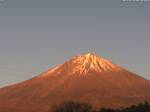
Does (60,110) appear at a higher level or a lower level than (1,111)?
lower

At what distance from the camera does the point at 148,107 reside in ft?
382

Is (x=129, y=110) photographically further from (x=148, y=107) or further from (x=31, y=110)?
(x=31, y=110)

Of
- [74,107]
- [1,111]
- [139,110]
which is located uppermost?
[1,111]

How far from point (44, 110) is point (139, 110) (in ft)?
276

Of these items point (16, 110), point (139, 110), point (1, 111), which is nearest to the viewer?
point (139, 110)

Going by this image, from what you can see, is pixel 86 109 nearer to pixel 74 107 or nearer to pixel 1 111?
pixel 74 107

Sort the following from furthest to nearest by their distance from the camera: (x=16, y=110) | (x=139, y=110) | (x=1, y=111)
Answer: (x=16, y=110) → (x=1, y=111) → (x=139, y=110)

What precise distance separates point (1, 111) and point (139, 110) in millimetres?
74877

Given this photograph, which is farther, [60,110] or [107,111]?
[60,110]

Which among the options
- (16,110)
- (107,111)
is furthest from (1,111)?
(107,111)

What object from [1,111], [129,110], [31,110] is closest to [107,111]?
[129,110]

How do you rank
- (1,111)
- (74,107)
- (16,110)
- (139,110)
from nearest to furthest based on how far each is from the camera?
(139,110), (74,107), (1,111), (16,110)

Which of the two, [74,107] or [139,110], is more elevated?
[74,107]

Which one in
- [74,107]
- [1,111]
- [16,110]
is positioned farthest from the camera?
[16,110]
